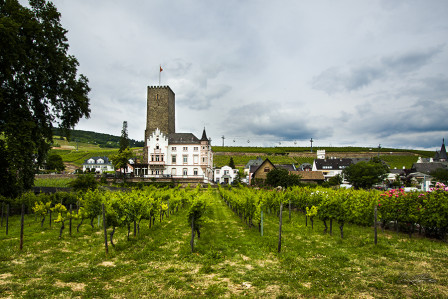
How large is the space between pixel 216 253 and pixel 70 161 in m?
135

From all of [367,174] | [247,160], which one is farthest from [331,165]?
[247,160]

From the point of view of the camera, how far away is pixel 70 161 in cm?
12638

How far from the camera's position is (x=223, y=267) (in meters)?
9.60

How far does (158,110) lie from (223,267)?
65.1 metres

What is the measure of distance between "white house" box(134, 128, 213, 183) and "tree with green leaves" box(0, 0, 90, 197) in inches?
1675

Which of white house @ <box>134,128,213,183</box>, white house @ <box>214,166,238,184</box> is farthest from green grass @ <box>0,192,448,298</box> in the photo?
white house @ <box>214,166,238,184</box>

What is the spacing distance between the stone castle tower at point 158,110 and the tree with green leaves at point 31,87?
44547mm

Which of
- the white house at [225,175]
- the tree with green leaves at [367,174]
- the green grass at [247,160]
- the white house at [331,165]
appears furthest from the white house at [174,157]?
the green grass at [247,160]

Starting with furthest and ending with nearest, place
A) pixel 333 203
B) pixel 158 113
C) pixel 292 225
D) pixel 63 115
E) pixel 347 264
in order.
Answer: pixel 158 113, pixel 63 115, pixel 292 225, pixel 333 203, pixel 347 264

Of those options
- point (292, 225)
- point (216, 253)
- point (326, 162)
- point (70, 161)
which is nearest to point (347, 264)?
point (216, 253)

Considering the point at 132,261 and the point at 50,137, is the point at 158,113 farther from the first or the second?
the point at 132,261

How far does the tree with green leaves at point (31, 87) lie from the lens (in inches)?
778

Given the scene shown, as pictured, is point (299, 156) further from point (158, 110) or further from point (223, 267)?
point (223, 267)

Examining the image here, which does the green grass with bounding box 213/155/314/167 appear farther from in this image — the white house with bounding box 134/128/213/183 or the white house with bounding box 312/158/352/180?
the white house with bounding box 134/128/213/183
